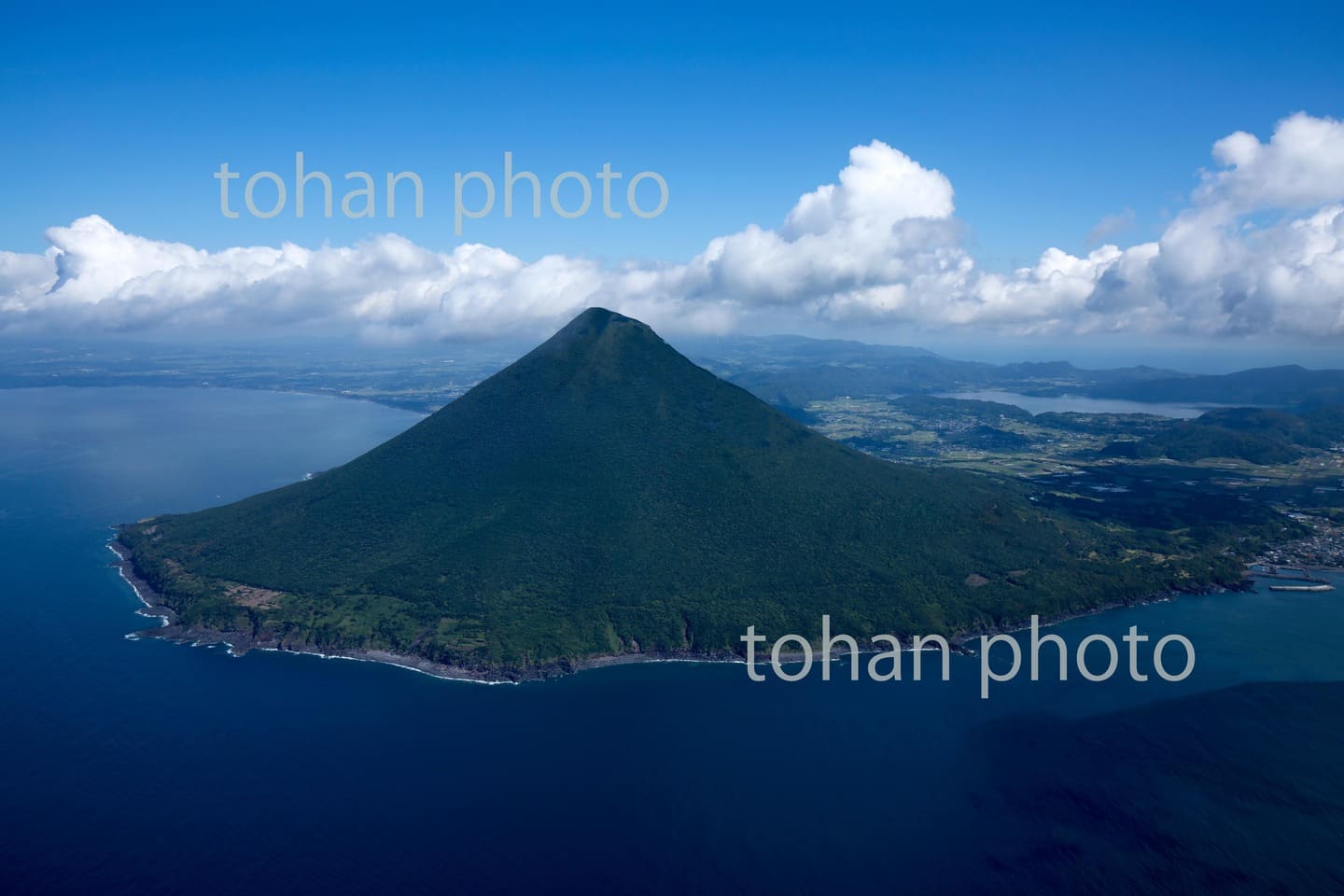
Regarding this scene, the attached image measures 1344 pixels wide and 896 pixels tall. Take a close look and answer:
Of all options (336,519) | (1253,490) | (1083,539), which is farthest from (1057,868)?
(1253,490)

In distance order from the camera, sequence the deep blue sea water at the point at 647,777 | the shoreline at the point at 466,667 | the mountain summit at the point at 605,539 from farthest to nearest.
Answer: the mountain summit at the point at 605,539 < the shoreline at the point at 466,667 < the deep blue sea water at the point at 647,777

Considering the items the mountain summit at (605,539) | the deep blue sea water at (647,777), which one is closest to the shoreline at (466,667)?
the mountain summit at (605,539)

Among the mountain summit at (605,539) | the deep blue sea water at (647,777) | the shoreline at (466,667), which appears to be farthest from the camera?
the mountain summit at (605,539)

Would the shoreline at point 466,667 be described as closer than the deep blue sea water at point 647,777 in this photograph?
No

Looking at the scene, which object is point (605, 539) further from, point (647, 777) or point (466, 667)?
point (647, 777)

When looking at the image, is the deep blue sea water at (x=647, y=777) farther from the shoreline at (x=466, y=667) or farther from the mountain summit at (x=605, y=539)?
the mountain summit at (x=605, y=539)

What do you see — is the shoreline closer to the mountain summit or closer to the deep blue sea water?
the mountain summit
